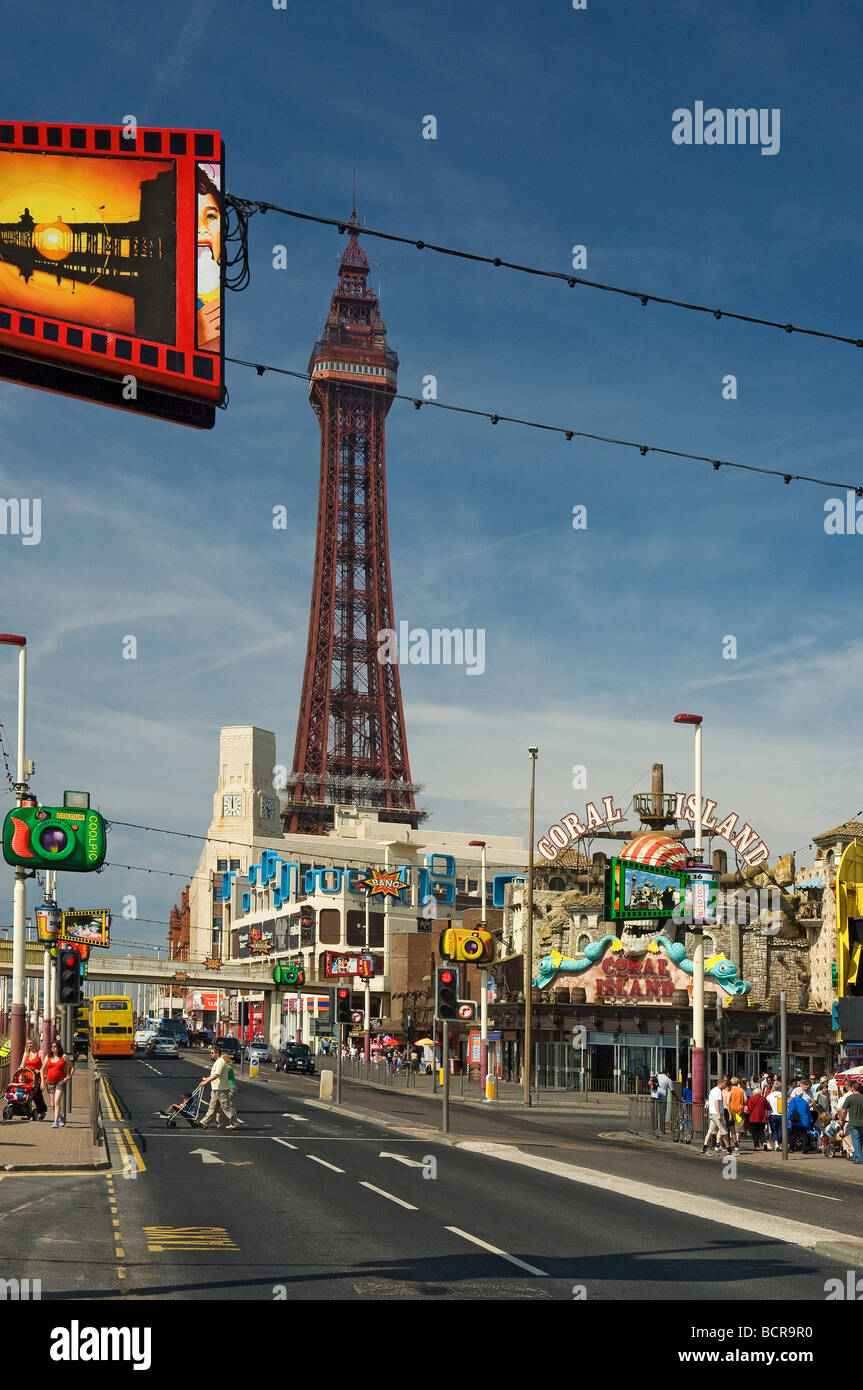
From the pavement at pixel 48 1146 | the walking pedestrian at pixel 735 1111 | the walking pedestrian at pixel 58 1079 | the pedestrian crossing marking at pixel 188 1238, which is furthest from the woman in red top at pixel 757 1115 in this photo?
the pedestrian crossing marking at pixel 188 1238

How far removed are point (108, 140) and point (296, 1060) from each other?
68.0 meters

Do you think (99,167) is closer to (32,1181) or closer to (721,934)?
(32,1181)

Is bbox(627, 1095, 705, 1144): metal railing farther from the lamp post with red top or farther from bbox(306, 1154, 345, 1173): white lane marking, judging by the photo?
the lamp post with red top

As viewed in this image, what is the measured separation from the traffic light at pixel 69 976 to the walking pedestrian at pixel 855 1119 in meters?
17.1

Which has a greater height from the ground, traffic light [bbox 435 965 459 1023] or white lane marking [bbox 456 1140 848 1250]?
traffic light [bbox 435 965 459 1023]

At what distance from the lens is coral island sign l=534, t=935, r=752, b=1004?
66.9 m

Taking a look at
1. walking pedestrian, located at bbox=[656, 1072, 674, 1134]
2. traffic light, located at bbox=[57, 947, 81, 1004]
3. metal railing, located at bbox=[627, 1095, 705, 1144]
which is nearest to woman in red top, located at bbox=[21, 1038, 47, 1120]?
traffic light, located at bbox=[57, 947, 81, 1004]

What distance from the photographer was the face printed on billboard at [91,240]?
12.5 metres

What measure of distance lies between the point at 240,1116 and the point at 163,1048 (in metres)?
49.1

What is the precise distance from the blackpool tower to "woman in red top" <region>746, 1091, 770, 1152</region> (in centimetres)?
12198

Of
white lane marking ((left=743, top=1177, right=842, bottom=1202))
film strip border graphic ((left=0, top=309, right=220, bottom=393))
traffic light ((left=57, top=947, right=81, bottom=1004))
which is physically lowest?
white lane marking ((left=743, top=1177, right=842, bottom=1202))

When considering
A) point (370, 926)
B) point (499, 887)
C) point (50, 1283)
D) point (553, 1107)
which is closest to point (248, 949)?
point (370, 926)

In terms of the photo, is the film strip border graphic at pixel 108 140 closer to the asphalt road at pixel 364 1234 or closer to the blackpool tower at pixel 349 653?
the asphalt road at pixel 364 1234

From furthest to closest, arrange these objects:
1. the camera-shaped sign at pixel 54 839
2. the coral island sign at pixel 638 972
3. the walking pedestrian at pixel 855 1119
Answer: the coral island sign at pixel 638 972 → the walking pedestrian at pixel 855 1119 → the camera-shaped sign at pixel 54 839
